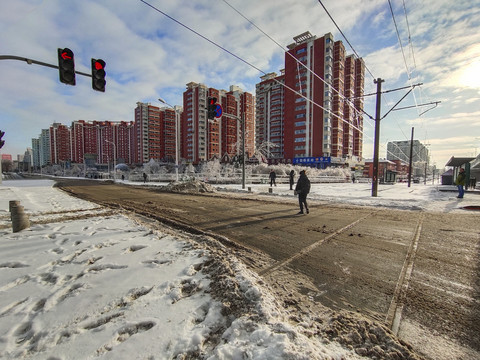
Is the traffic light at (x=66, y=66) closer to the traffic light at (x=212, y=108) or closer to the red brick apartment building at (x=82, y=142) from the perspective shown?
the traffic light at (x=212, y=108)

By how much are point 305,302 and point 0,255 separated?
5215mm

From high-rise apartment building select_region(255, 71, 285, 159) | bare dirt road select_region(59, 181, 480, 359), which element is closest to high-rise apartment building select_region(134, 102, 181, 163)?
high-rise apartment building select_region(255, 71, 285, 159)

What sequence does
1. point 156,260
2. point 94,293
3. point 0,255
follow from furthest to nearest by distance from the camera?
point 0,255 < point 156,260 < point 94,293

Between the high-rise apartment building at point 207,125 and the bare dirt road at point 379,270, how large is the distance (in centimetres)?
7742

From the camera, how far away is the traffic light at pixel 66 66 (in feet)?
23.4

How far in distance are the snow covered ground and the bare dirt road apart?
49cm

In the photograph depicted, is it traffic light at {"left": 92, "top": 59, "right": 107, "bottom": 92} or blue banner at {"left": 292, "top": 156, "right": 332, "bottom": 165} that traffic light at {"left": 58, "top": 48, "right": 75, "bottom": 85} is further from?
blue banner at {"left": 292, "top": 156, "right": 332, "bottom": 165}

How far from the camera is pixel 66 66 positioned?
283 inches

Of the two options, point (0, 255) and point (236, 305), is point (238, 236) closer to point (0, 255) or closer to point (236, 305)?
point (236, 305)

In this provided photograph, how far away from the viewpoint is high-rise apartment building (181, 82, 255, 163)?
281ft

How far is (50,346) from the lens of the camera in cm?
178

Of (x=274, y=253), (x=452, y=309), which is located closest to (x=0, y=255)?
(x=274, y=253)

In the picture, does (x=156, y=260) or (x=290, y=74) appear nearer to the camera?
(x=156, y=260)

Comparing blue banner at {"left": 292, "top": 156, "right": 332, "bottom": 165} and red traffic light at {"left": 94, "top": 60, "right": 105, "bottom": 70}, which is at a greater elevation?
red traffic light at {"left": 94, "top": 60, "right": 105, "bottom": 70}
